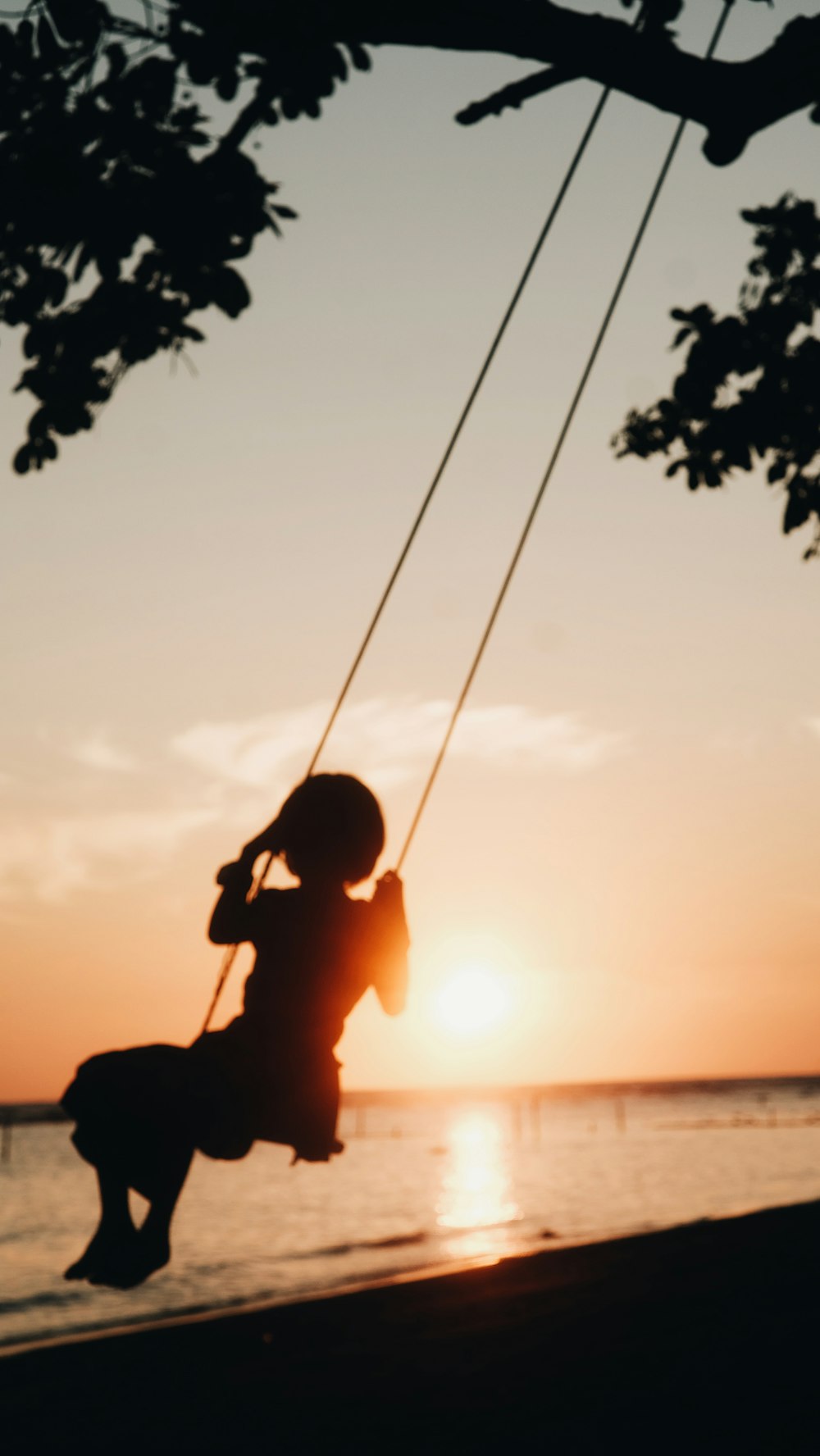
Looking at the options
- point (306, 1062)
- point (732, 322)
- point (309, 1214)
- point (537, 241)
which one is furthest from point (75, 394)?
point (309, 1214)

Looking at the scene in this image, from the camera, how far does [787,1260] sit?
904cm

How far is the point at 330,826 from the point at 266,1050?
26.1 inches

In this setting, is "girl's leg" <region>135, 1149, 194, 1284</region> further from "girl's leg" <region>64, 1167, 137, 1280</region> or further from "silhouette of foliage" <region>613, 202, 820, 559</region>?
"silhouette of foliage" <region>613, 202, 820, 559</region>

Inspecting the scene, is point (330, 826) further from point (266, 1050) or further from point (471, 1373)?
point (471, 1373)

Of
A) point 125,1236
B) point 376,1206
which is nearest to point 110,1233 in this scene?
point 125,1236

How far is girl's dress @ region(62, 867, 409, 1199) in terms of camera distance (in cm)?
345

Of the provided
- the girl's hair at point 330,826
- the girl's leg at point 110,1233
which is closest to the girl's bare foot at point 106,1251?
the girl's leg at point 110,1233

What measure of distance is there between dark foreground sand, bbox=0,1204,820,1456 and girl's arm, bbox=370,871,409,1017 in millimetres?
2176

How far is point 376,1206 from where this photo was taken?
44.7 m

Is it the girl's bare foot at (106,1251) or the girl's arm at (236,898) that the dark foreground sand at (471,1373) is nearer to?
the girl's bare foot at (106,1251)

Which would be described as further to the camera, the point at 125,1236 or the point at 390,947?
the point at 390,947

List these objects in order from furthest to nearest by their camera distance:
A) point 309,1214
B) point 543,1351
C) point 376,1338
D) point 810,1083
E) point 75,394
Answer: point 810,1083
point 309,1214
point 376,1338
point 543,1351
point 75,394

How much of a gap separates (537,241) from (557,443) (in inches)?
28.1

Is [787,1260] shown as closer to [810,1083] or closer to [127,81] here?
[127,81]
